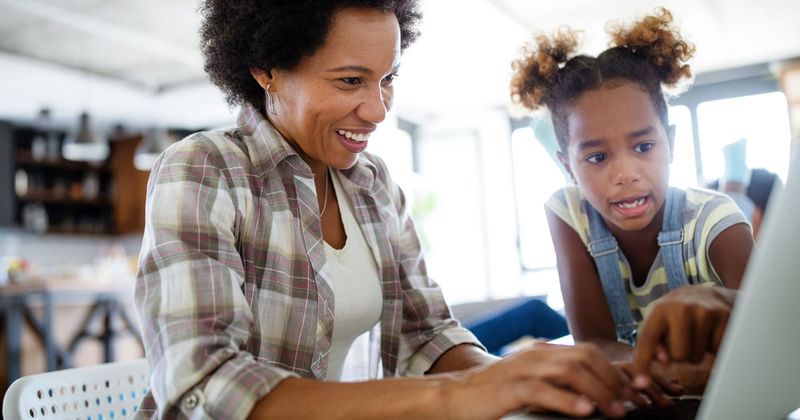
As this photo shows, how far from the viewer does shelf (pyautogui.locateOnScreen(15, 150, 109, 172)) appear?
24.9 feet

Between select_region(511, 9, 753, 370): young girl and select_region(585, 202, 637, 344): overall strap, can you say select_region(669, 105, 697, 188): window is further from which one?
select_region(585, 202, 637, 344): overall strap

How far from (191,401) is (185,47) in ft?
18.4

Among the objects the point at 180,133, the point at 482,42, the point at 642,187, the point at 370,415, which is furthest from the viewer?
the point at 180,133

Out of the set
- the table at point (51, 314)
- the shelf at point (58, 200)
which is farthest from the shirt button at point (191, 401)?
the shelf at point (58, 200)

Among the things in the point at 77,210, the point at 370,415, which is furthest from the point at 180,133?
the point at 370,415

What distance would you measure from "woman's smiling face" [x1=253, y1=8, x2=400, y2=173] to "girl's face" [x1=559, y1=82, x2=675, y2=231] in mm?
331

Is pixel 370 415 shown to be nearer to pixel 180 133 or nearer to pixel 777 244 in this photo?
pixel 777 244

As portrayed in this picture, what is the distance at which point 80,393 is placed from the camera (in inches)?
44.1

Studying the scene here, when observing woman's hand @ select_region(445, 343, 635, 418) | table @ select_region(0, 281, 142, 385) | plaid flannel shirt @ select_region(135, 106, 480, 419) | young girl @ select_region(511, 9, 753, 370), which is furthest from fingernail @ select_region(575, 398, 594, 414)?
table @ select_region(0, 281, 142, 385)

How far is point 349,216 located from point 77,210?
8.04m

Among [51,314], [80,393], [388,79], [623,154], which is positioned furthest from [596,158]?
[51,314]

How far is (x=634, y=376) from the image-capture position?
695 millimetres

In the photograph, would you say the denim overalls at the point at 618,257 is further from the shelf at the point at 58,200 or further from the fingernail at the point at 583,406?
the shelf at the point at 58,200

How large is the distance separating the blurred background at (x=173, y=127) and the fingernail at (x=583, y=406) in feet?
4.46
